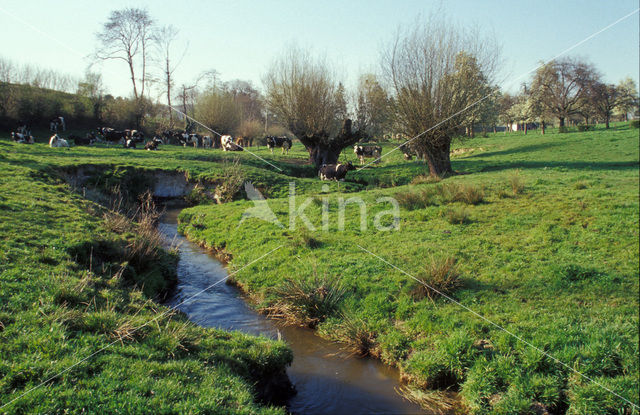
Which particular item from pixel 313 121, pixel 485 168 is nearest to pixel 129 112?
pixel 313 121

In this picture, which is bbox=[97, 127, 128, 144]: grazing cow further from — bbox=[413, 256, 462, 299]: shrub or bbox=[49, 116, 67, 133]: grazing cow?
bbox=[413, 256, 462, 299]: shrub

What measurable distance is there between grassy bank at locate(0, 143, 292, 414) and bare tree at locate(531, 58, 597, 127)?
7.00 metres

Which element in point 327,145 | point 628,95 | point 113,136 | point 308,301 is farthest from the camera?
point 113,136

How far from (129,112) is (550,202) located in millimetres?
46071

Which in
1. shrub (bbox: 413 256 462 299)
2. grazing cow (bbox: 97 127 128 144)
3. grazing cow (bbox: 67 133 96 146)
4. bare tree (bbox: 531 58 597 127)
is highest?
grazing cow (bbox: 97 127 128 144)

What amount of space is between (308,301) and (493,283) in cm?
375

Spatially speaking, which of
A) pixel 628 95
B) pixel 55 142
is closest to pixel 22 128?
pixel 55 142

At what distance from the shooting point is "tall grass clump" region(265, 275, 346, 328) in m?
8.08

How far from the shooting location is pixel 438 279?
25.1 ft

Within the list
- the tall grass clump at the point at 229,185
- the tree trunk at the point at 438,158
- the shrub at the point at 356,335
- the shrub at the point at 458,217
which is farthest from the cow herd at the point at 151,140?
the shrub at the point at 356,335

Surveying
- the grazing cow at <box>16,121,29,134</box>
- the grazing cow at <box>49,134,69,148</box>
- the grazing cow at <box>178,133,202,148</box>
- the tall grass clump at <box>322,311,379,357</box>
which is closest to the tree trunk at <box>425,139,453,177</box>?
the tall grass clump at <box>322,311,379,357</box>

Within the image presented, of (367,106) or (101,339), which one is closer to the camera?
(101,339)

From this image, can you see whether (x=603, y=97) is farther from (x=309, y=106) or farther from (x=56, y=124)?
(x=56, y=124)

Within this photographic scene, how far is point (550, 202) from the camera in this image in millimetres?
10453
